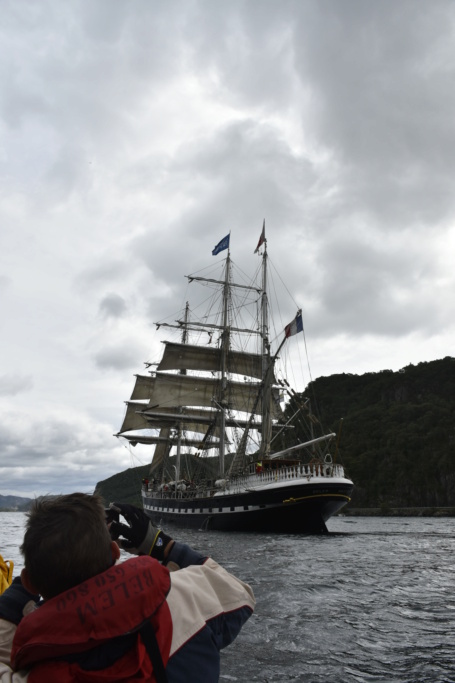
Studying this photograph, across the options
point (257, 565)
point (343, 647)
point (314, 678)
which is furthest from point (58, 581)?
point (257, 565)

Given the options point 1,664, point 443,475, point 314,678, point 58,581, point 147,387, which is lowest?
point 314,678

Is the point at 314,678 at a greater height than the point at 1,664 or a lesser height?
lesser

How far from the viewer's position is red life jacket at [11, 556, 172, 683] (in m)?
1.76

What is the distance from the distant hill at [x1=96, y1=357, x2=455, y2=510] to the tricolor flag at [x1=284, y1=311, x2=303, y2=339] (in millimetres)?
50514

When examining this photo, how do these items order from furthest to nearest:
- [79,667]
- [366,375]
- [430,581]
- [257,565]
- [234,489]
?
[366,375]
[234,489]
[257,565]
[430,581]
[79,667]

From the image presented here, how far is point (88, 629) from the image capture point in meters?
1.78

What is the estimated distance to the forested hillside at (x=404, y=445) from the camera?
3898 inches

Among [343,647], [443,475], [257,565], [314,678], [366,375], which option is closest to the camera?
[314,678]

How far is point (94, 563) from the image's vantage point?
1.95 metres

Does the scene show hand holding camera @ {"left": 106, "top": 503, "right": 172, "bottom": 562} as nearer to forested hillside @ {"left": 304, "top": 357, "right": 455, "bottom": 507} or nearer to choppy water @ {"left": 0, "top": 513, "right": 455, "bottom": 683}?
choppy water @ {"left": 0, "top": 513, "right": 455, "bottom": 683}

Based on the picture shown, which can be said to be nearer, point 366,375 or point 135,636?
point 135,636

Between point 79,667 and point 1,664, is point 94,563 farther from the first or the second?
point 1,664

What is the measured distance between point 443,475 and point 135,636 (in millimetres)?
108707

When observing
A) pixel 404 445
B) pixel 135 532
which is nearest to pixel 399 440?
pixel 404 445
